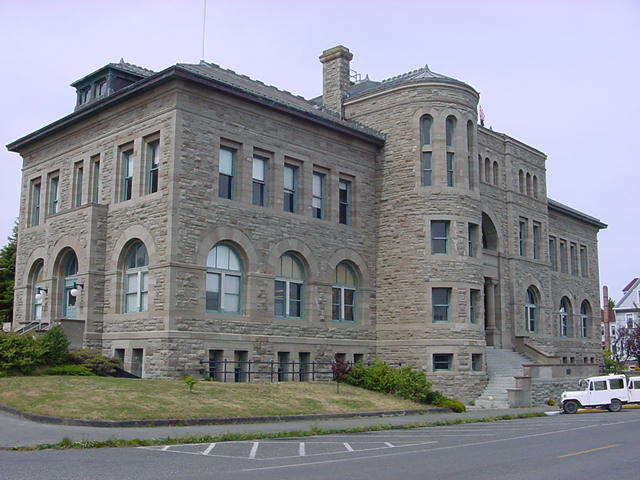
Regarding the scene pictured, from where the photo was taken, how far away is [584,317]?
55969mm

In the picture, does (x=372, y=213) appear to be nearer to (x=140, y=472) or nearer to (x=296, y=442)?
(x=296, y=442)

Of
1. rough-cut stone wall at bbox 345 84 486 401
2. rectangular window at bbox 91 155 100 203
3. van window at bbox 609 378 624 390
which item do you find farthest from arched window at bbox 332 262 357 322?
van window at bbox 609 378 624 390

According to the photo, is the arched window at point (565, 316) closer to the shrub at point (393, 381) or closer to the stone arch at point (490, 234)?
the stone arch at point (490, 234)

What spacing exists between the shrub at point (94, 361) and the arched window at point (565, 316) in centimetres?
3502

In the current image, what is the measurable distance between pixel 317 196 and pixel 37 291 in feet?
46.3

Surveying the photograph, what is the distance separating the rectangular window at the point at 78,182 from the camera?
34.5 metres

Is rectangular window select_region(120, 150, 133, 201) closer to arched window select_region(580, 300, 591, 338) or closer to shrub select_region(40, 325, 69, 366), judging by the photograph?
shrub select_region(40, 325, 69, 366)

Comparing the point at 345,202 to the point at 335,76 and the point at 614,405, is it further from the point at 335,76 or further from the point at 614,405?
the point at 614,405

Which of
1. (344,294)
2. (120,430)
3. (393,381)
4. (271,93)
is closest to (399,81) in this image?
(271,93)

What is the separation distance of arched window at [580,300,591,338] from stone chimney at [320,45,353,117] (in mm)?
26756

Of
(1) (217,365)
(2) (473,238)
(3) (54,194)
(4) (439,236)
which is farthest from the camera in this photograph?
(3) (54,194)

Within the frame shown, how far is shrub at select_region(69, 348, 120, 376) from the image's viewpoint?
27.9 m

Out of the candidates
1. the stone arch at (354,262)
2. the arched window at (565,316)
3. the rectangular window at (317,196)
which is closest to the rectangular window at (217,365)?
the stone arch at (354,262)

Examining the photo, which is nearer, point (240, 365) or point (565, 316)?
point (240, 365)
